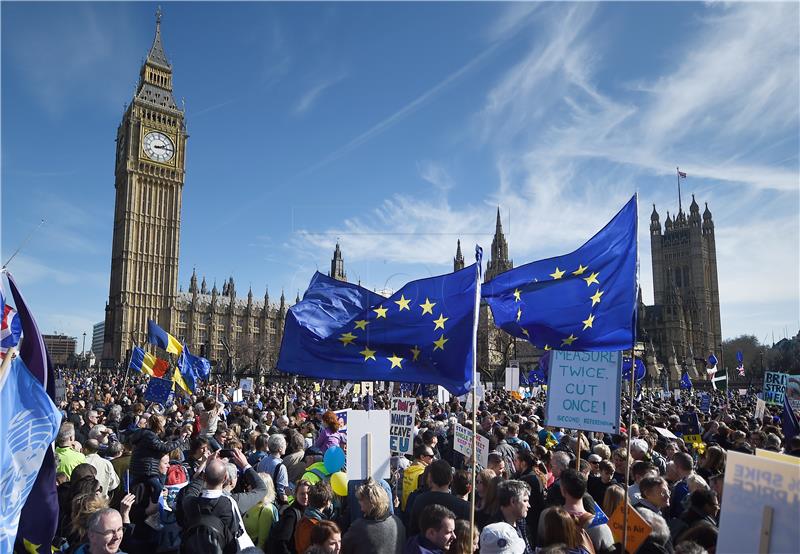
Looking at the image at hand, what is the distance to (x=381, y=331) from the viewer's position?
7.34 meters

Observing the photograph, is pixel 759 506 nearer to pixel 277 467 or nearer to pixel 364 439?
pixel 364 439

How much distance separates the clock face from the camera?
7838 centimetres

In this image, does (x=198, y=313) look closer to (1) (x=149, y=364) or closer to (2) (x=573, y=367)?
(1) (x=149, y=364)

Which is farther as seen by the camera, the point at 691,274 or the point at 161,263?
the point at 691,274

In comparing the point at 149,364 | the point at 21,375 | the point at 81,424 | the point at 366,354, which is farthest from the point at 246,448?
the point at 149,364

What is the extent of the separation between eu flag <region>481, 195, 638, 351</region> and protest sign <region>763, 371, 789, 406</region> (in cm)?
1056

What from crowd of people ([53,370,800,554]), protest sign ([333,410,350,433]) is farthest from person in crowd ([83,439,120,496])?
protest sign ([333,410,350,433])

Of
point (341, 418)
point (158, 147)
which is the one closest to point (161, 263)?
point (158, 147)

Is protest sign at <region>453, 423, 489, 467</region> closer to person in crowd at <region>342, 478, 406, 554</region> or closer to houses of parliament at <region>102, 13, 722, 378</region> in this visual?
person in crowd at <region>342, 478, 406, 554</region>

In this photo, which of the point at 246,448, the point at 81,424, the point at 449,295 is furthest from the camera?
the point at 81,424

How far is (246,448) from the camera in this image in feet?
30.0

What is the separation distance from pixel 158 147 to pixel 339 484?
267 feet

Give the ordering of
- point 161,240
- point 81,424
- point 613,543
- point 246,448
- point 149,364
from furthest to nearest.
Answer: point 161,240 → point 149,364 → point 81,424 → point 246,448 → point 613,543

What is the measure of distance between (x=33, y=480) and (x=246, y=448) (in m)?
5.51
